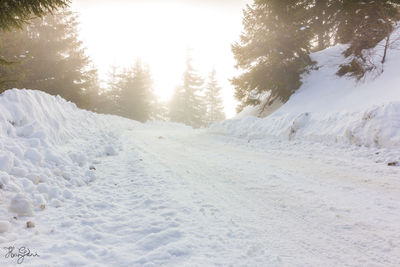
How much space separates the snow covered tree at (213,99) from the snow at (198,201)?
37267 millimetres

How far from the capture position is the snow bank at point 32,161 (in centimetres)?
297

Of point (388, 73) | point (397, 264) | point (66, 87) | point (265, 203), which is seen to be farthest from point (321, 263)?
point (66, 87)

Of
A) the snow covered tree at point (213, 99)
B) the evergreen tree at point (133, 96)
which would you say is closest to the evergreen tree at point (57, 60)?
the evergreen tree at point (133, 96)

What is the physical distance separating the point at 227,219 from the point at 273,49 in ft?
43.7

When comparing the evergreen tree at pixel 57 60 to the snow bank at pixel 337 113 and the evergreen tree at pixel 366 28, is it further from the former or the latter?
the evergreen tree at pixel 366 28

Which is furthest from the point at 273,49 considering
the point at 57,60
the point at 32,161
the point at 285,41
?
the point at 57,60

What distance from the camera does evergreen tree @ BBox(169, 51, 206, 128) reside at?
3728 centimetres

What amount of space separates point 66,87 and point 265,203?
1798cm

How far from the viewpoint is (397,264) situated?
206cm

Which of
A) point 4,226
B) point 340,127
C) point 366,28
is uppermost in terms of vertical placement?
point 366,28

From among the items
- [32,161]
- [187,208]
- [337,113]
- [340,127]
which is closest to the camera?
[187,208]

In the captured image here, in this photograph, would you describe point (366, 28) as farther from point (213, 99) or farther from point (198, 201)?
point (213, 99)

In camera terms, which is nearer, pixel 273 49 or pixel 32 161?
pixel 32 161

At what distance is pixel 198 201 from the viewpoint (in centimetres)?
360
